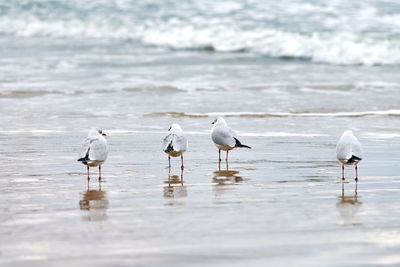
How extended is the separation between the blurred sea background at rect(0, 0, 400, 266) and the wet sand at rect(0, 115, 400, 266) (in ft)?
0.05

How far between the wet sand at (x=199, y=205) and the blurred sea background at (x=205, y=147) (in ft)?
0.05

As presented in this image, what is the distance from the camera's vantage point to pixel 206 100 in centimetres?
1324

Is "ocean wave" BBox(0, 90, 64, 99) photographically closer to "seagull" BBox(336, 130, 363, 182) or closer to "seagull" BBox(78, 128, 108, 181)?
"seagull" BBox(78, 128, 108, 181)

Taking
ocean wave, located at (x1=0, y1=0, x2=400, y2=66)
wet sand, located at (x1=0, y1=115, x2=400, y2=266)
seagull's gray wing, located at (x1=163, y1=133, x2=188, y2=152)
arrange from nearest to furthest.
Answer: wet sand, located at (x1=0, y1=115, x2=400, y2=266) → seagull's gray wing, located at (x1=163, y1=133, x2=188, y2=152) → ocean wave, located at (x1=0, y1=0, x2=400, y2=66)

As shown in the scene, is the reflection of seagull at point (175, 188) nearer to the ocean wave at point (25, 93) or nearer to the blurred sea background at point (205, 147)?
the blurred sea background at point (205, 147)

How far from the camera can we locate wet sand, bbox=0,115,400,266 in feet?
16.2

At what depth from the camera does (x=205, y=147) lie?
909cm

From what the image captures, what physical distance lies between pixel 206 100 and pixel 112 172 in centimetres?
572

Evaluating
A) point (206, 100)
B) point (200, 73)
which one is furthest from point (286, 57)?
point (206, 100)

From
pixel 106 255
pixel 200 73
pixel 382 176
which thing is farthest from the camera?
pixel 200 73

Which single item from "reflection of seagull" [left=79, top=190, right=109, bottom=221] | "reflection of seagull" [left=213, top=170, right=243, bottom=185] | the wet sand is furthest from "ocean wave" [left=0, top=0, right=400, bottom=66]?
"reflection of seagull" [left=79, top=190, right=109, bottom=221]

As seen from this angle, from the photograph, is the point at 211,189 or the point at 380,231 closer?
the point at 380,231

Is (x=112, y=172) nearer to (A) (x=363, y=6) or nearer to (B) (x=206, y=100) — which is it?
(B) (x=206, y=100)

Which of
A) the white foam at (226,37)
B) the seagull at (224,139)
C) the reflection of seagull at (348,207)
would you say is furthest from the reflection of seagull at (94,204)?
the white foam at (226,37)
